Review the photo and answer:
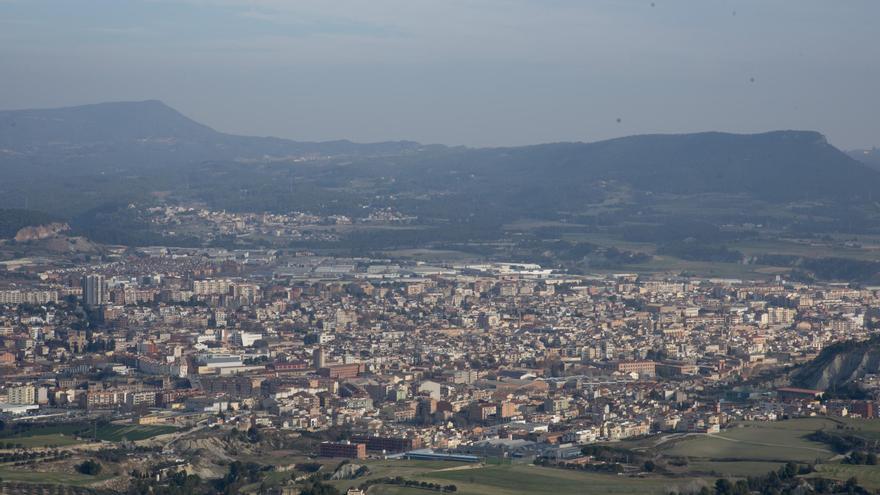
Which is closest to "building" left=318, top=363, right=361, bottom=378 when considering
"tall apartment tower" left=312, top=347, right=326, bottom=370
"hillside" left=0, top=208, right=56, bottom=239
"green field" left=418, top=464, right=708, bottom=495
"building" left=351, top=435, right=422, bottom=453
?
"tall apartment tower" left=312, top=347, right=326, bottom=370

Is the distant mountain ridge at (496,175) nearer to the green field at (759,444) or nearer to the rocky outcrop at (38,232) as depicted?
the rocky outcrop at (38,232)

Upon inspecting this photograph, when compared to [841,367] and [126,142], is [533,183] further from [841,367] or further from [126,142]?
[841,367]

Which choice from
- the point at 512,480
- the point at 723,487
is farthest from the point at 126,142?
the point at 723,487

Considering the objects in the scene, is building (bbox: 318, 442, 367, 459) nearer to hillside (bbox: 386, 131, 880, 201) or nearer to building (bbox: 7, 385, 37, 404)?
building (bbox: 7, 385, 37, 404)

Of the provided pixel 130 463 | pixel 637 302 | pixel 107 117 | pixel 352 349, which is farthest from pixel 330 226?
pixel 107 117

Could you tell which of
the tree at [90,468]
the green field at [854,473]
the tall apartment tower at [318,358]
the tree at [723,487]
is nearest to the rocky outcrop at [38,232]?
the tall apartment tower at [318,358]

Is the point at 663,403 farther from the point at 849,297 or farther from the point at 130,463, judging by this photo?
the point at 849,297

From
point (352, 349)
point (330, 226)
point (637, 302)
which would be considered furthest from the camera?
point (330, 226)

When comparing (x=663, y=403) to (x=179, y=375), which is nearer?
(x=663, y=403)
